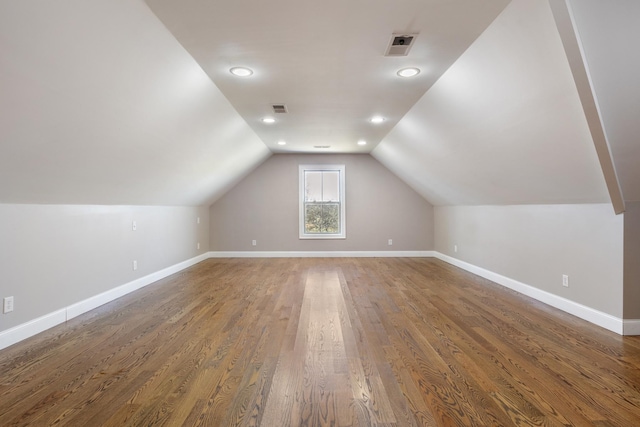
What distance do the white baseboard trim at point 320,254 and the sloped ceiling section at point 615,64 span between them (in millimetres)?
5162

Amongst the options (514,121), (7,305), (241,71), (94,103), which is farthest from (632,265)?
(7,305)

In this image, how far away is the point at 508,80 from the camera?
2.52 m

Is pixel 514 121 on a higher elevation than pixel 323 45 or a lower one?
lower

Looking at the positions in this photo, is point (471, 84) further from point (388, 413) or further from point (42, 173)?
point (42, 173)

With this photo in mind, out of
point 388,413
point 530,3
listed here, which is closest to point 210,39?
point 530,3

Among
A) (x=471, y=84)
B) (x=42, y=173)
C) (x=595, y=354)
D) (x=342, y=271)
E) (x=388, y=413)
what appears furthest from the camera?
(x=342, y=271)

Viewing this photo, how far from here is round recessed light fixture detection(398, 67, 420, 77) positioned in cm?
292

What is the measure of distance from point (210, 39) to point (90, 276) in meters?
2.85

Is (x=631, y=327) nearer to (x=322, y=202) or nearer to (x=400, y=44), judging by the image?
(x=400, y=44)

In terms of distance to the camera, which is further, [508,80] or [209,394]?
[508,80]

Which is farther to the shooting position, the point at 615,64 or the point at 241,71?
the point at 241,71

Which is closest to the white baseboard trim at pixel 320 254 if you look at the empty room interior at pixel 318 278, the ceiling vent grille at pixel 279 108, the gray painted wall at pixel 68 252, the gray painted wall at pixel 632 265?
the gray painted wall at pixel 68 252

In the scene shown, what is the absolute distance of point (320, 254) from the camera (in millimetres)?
7395

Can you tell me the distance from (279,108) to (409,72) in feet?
5.36
